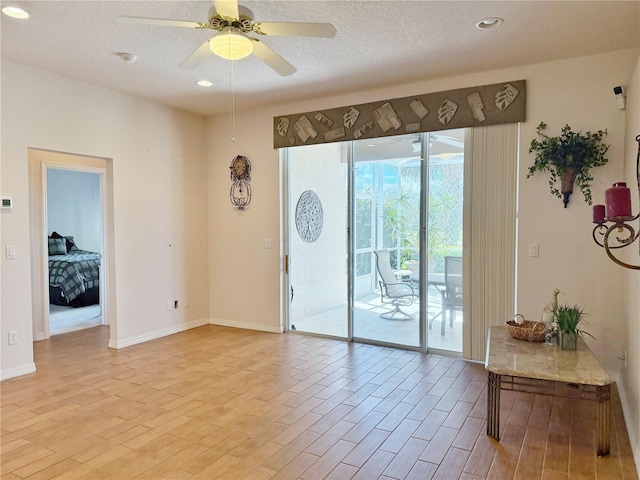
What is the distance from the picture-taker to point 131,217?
4809 millimetres

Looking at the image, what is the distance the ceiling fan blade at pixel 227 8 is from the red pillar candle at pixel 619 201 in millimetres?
2077

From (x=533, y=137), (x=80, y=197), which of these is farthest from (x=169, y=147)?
(x=80, y=197)

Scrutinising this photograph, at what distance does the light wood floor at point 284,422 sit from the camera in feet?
7.73

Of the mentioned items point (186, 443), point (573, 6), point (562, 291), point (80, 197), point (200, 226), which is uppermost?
point (573, 6)

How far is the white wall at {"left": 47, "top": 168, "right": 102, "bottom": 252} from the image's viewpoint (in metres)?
8.70

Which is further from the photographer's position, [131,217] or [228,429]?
[131,217]

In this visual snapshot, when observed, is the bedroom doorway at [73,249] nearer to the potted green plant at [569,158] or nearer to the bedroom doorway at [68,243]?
the bedroom doorway at [68,243]

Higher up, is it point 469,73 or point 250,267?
point 469,73

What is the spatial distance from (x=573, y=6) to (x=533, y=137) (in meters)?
1.25

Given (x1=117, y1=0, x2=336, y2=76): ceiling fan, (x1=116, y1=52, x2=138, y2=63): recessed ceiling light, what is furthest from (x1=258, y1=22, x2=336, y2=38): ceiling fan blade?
(x1=116, y1=52, x2=138, y2=63): recessed ceiling light

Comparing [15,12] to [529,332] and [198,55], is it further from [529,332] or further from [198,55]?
[529,332]

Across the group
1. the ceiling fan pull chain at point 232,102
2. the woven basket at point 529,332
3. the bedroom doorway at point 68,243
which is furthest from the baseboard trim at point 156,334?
the woven basket at point 529,332

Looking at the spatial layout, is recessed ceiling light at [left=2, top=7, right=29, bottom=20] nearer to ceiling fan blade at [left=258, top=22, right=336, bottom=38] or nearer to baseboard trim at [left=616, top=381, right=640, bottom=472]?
ceiling fan blade at [left=258, top=22, right=336, bottom=38]

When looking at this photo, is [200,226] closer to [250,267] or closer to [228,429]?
[250,267]
